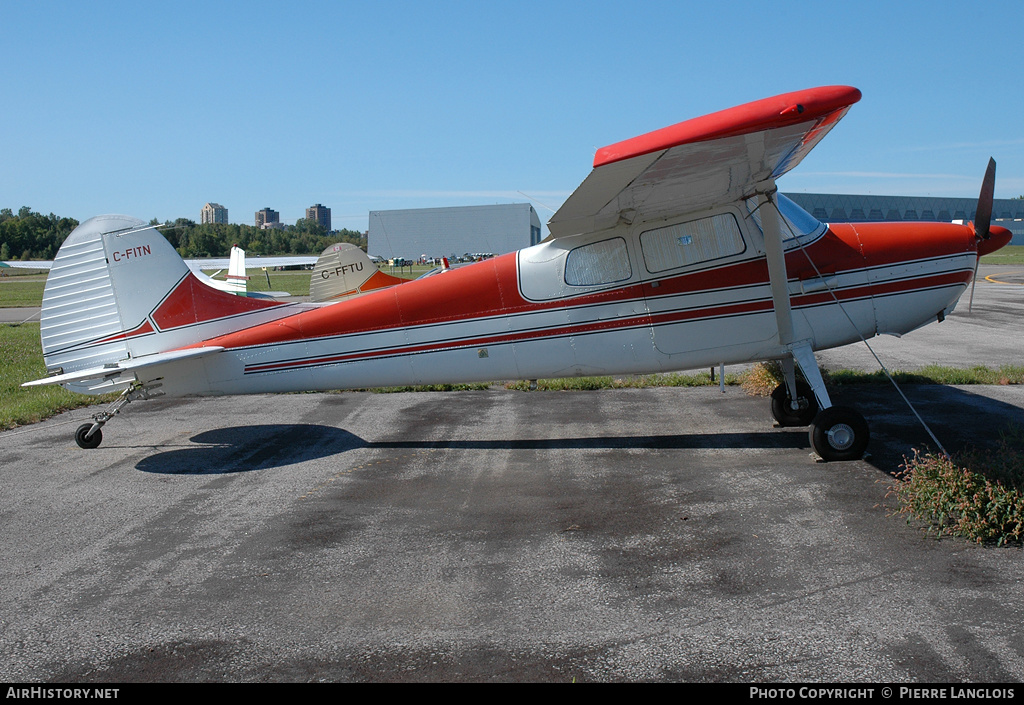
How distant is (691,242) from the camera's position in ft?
24.2

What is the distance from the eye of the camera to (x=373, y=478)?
6996 mm

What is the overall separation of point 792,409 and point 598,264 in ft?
9.40

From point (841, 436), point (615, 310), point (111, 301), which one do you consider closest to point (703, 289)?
point (615, 310)

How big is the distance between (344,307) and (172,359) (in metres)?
1.83

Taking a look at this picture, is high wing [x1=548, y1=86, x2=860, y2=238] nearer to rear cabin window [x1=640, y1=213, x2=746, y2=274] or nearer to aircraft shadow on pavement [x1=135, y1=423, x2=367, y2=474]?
rear cabin window [x1=640, y1=213, x2=746, y2=274]

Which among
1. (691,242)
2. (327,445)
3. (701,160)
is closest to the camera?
(701,160)

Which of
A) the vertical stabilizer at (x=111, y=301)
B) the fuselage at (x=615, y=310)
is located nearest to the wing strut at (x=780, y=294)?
the fuselage at (x=615, y=310)

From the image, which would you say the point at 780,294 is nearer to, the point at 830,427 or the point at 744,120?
the point at 830,427

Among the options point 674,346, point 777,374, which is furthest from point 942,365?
point 674,346

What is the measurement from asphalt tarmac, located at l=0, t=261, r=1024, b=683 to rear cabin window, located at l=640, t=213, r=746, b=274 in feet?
6.46

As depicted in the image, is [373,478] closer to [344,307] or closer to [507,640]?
[344,307]

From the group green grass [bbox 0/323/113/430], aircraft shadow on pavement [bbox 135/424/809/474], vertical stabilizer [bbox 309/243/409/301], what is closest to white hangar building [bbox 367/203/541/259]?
green grass [bbox 0/323/113/430]

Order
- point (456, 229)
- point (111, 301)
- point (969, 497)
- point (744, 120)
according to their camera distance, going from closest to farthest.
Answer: point (744, 120) → point (969, 497) → point (111, 301) → point (456, 229)

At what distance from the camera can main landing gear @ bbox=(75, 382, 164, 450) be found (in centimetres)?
788
